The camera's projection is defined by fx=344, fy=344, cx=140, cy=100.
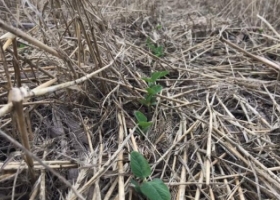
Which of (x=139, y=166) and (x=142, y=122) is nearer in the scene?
(x=139, y=166)

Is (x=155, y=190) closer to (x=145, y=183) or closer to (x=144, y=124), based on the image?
(x=145, y=183)

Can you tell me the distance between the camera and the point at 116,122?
3.55 feet

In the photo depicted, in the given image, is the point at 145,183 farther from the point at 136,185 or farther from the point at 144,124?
the point at 144,124

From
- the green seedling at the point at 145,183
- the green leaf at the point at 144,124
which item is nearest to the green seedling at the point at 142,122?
the green leaf at the point at 144,124

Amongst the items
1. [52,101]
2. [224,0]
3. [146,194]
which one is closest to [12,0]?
[52,101]

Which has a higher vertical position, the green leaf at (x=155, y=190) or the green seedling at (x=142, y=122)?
the green seedling at (x=142, y=122)

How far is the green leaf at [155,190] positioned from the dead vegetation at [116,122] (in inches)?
2.0

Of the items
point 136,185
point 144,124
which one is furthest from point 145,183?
point 144,124

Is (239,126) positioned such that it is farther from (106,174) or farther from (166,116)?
(106,174)

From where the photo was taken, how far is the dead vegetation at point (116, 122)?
0.82 metres

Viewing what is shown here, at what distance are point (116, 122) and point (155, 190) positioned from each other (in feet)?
1.06

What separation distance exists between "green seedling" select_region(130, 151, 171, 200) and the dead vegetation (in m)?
0.04

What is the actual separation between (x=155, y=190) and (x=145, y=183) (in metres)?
0.03

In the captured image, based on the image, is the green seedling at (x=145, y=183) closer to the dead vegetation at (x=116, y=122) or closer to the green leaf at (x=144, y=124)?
the dead vegetation at (x=116, y=122)
